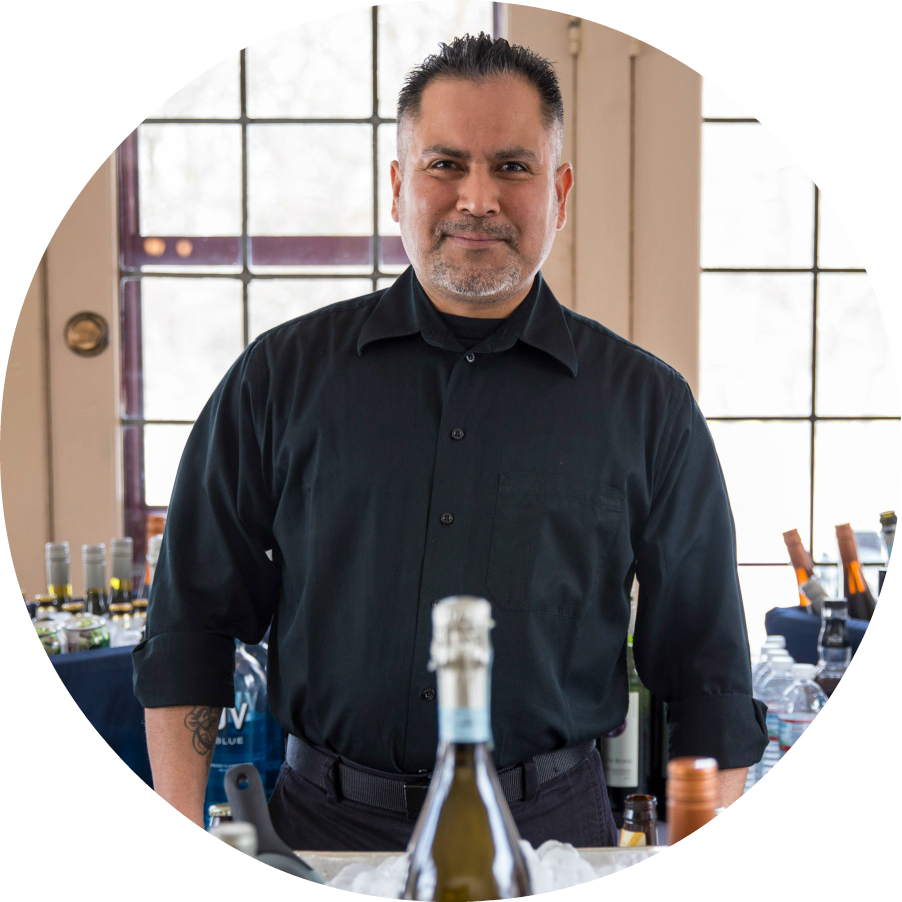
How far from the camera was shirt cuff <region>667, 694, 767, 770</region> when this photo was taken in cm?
106

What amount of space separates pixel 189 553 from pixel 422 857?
2.17ft

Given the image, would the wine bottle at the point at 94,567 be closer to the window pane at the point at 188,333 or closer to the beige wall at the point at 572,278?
the beige wall at the point at 572,278

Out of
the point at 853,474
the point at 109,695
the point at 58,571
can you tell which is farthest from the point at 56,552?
the point at 853,474

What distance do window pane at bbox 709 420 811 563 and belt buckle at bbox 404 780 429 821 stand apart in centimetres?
137

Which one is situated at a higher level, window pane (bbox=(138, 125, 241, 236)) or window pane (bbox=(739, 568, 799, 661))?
window pane (bbox=(138, 125, 241, 236))

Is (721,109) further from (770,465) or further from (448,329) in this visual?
(448,329)

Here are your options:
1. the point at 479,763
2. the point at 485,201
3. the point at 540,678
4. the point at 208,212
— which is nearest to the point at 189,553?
the point at 540,678

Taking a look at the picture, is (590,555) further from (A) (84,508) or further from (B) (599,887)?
(A) (84,508)

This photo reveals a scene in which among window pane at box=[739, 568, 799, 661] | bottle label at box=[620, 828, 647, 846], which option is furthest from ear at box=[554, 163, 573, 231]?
window pane at box=[739, 568, 799, 661]

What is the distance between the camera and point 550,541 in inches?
42.8

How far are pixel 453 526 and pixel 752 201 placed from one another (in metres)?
1.46

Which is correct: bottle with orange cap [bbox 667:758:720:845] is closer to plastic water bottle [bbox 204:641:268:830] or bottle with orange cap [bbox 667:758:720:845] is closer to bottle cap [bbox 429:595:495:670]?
bottle cap [bbox 429:595:495:670]

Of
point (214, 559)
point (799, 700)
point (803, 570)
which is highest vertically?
point (214, 559)

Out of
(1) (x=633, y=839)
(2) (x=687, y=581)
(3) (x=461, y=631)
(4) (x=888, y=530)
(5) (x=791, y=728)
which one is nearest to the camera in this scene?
(3) (x=461, y=631)
